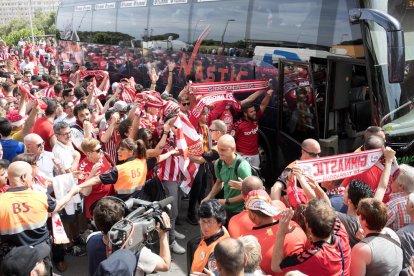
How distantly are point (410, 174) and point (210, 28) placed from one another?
5.67 meters

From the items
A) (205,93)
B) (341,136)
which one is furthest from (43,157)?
(341,136)

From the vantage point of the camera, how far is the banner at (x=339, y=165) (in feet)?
14.1

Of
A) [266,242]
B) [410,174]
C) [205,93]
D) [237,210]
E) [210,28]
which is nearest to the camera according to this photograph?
[266,242]

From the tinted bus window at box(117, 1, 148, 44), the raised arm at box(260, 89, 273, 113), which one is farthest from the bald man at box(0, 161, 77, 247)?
the tinted bus window at box(117, 1, 148, 44)

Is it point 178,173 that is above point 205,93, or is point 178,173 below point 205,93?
below

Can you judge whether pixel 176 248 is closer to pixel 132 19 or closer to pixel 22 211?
pixel 22 211

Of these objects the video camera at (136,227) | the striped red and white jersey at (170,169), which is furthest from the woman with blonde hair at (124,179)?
the video camera at (136,227)

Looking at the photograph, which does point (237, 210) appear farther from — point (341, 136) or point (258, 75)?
point (258, 75)

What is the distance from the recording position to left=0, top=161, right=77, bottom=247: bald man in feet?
12.9

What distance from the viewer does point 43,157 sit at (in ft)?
17.8

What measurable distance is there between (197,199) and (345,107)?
271 centimetres

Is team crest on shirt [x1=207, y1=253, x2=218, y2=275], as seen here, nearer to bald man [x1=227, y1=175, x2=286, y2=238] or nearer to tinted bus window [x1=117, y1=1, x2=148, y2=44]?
bald man [x1=227, y1=175, x2=286, y2=238]

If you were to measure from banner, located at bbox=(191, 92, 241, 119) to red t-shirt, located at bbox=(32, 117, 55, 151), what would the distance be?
2.18 meters

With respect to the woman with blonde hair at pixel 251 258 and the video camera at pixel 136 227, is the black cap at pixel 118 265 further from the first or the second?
the woman with blonde hair at pixel 251 258
